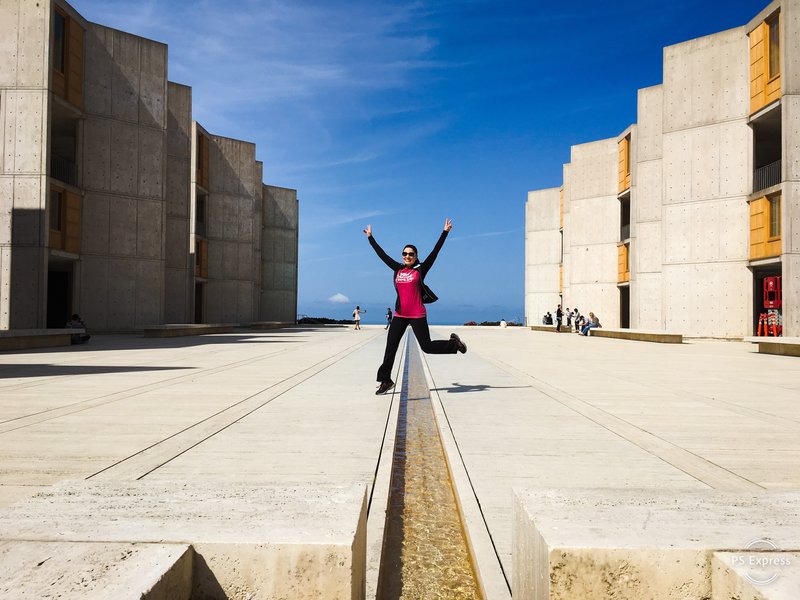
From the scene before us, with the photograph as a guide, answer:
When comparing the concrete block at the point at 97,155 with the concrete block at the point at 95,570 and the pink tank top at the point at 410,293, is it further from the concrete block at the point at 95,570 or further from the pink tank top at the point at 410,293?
the concrete block at the point at 95,570

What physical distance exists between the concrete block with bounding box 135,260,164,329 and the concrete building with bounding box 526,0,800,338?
25.5m

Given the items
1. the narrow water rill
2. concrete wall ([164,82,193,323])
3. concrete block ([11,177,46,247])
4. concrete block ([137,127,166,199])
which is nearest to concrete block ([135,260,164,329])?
concrete block ([137,127,166,199])

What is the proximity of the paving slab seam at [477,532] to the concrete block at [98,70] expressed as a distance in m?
28.8

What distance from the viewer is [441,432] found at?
564cm

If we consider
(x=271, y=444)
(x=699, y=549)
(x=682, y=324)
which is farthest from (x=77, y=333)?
(x=682, y=324)

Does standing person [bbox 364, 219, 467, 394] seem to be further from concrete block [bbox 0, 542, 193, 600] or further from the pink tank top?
concrete block [bbox 0, 542, 193, 600]

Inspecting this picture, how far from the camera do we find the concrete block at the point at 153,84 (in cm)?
2964

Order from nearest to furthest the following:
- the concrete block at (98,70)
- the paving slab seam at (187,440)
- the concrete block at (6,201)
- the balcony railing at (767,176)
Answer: the paving slab seam at (187,440) → the concrete block at (6,201) → the balcony railing at (767,176) → the concrete block at (98,70)

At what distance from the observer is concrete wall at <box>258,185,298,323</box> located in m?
56.1

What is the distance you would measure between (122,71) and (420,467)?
30331 millimetres

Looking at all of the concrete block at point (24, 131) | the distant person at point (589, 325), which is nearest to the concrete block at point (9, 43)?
the concrete block at point (24, 131)

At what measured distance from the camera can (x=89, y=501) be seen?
232 centimetres

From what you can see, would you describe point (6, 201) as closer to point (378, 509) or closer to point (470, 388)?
point (470, 388)

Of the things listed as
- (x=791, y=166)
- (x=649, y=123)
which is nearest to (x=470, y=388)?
(x=791, y=166)
